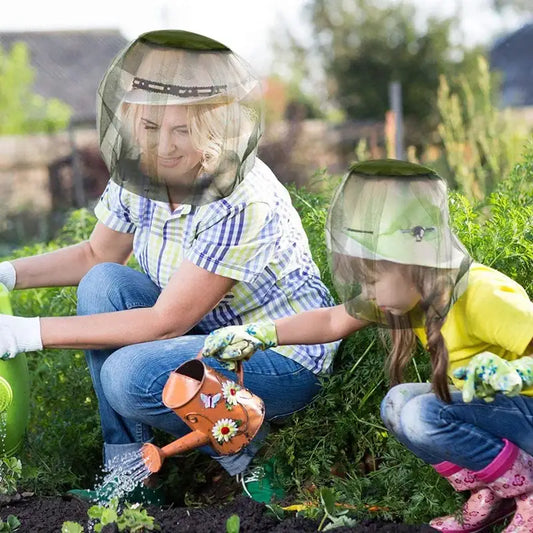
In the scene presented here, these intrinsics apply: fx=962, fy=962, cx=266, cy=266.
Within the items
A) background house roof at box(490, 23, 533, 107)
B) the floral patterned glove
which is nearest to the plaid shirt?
the floral patterned glove

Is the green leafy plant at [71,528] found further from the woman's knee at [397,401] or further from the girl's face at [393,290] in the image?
the girl's face at [393,290]

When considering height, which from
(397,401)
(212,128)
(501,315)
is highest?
(212,128)

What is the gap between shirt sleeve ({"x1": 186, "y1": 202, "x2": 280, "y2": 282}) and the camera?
237 centimetres

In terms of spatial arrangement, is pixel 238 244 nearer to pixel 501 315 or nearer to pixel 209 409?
pixel 209 409

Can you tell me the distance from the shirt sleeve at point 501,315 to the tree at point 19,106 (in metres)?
18.2

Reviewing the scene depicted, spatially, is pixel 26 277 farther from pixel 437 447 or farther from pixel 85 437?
pixel 437 447

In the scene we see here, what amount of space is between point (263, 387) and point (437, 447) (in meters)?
0.58

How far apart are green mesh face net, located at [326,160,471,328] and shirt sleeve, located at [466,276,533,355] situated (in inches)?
1.9

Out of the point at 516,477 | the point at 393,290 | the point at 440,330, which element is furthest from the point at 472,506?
the point at 393,290

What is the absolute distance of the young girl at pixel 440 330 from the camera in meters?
1.88

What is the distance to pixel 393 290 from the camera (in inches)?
76.0

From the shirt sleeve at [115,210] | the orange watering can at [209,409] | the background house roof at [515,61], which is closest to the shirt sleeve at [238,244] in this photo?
the orange watering can at [209,409]

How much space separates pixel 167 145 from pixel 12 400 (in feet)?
2.64

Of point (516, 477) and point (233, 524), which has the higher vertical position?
point (516, 477)
